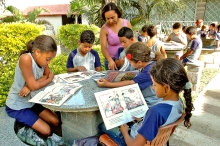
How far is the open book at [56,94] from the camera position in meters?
1.93

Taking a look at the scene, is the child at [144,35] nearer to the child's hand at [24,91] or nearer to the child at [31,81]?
the child at [31,81]

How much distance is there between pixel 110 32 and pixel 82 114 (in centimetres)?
152

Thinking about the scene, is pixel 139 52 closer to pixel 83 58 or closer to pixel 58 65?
pixel 83 58

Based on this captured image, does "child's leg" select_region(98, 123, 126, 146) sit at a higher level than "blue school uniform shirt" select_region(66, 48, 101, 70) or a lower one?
lower

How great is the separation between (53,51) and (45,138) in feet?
3.21

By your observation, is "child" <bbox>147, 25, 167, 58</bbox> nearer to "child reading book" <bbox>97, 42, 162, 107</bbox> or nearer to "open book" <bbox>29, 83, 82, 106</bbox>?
"child reading book" <bbox>97, 42, 162, 107</bbox>

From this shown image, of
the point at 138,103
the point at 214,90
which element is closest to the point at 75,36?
the point at 214,90

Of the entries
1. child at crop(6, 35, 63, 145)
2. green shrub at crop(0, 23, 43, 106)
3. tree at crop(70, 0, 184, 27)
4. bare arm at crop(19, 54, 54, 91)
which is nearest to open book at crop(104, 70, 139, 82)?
child at crop(6, 35, 63, 145)

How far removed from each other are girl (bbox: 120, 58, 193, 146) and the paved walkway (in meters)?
1.38

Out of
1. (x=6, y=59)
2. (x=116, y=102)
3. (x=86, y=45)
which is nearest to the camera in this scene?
(x=116, y=102)

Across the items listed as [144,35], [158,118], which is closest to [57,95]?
[158,118]

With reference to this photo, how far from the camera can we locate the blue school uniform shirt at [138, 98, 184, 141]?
1484 mm

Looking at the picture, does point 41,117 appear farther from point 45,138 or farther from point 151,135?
point 151,135

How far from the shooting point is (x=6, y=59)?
4.24m
